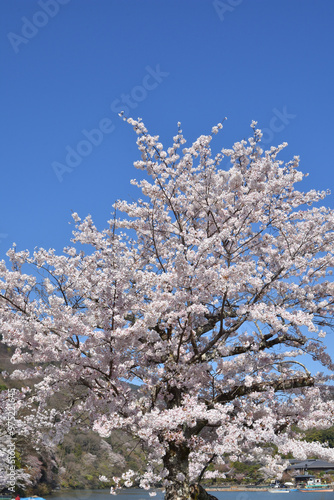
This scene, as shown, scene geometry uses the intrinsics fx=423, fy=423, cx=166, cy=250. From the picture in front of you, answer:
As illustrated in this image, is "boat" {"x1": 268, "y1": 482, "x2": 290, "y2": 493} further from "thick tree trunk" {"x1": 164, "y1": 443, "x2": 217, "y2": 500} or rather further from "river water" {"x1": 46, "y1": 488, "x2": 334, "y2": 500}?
"thick tree trunk" {"x1": 164, "y1": 443, "x2": 217, "y2": 500}

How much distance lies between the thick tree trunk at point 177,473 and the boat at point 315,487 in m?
58.0

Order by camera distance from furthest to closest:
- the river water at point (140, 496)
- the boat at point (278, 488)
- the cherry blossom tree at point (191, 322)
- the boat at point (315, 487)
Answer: the boat at point (278, 488) < the boat at point (315, 487) < the river water at point (140, 496) < the cherry blossom tree at point (191, 322)

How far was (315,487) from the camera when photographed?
188 feet

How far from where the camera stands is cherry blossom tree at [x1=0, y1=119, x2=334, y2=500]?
696 cm

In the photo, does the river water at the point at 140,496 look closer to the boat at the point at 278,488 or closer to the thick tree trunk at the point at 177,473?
the boat at the point at 278,488

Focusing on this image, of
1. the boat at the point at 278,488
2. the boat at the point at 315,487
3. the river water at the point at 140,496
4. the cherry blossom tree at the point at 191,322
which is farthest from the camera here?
the boat at the point at 278,488

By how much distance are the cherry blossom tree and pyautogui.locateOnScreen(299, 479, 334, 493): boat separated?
57652 mm

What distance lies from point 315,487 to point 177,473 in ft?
198

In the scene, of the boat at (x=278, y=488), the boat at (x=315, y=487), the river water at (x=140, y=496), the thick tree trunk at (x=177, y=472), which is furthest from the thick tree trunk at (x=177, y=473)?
the boat at (x=278, y=488)

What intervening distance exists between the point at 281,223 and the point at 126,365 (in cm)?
445

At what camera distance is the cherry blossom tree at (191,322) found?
6957 millimetres

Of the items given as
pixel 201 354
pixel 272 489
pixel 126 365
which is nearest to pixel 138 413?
pixel 126 365

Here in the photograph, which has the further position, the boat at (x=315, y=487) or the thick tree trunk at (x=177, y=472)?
the boat at (x=315, y=487)

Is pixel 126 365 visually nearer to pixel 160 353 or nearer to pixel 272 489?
pixel 160 353
